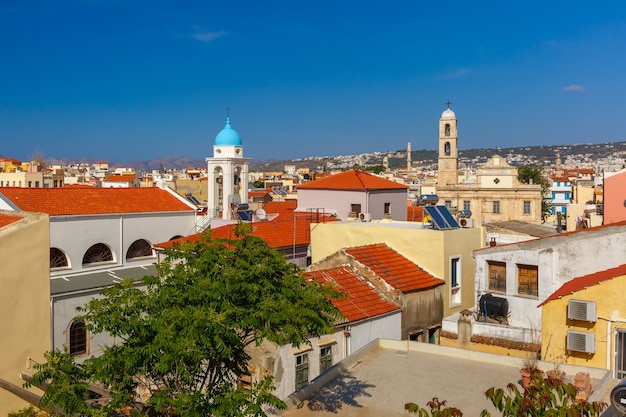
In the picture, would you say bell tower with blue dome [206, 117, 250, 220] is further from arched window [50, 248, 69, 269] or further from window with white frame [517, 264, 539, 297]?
window with white frame [517, 264, 539, 297]

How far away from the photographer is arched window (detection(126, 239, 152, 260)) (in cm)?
3115

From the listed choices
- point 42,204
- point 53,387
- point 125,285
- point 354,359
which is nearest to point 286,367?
point 354,359

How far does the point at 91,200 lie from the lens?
30.2 m

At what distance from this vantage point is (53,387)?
746 cm

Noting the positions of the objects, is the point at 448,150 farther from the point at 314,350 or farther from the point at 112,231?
the point at 314,350

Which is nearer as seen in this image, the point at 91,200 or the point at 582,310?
the point at 582,310

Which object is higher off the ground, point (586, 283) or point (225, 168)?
point (225, 168)

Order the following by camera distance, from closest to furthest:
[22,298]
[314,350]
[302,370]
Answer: [22,298] → [302,370] → [314,350]

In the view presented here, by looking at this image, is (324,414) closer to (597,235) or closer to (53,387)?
(53,387)

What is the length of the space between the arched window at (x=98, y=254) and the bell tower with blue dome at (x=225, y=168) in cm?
738

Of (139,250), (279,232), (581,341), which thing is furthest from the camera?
(139,250)

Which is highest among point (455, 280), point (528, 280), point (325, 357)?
point (528, 280)

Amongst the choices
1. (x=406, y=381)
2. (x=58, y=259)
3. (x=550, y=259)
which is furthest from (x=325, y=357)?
(x=58, y=259)

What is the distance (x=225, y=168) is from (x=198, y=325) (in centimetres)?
3001
